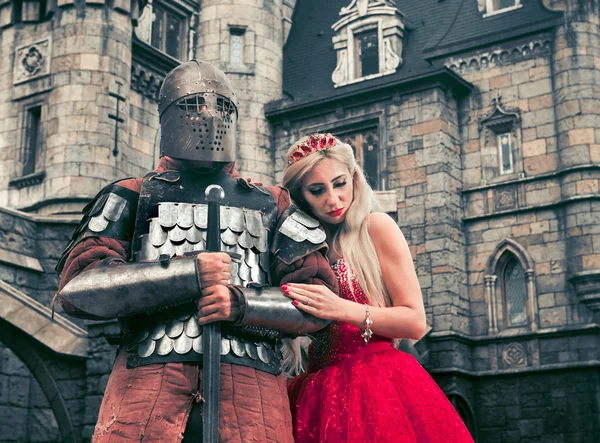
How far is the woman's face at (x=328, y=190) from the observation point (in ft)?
12.7

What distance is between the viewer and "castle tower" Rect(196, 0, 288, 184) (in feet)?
71.2

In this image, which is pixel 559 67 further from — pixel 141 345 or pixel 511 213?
pixel 141 345

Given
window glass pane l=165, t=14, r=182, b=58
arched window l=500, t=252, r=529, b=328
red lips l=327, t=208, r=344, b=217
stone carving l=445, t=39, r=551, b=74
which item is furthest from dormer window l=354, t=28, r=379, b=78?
red lips l=327, t=208, r=344, b=217

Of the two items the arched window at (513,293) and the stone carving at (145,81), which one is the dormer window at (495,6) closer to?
the arched window at (513,293)

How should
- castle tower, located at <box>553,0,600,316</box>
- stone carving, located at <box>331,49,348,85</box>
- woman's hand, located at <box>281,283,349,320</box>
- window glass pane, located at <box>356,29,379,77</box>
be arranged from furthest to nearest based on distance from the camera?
stone carving, located at <box>331,49,348,85</box> < window glass pane, located at <box>356,29,379,77</box> < castle tower, located at <box>553,0,600,316</box> < woman's hand, located at <box>281,283,349,320</box>

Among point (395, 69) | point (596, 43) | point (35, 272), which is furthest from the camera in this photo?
point (395, 69)

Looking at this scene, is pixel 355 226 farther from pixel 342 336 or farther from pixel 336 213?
pixel 342 336

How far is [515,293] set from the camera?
61.9ft

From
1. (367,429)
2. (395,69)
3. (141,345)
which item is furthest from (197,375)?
(395,69)

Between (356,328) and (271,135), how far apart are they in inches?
727

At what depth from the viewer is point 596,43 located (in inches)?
739

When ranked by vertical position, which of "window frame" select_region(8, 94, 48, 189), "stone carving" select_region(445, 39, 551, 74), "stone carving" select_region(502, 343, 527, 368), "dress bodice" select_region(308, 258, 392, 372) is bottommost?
"dress bodice" select_region(308, 258, 392, 372)

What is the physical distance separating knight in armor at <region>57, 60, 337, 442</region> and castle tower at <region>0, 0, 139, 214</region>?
12861mm

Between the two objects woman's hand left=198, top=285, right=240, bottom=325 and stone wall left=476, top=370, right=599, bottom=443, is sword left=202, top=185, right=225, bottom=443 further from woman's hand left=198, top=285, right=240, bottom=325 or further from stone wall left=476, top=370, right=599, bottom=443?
stone wall left=476, top=370, right=599, bottom=443
